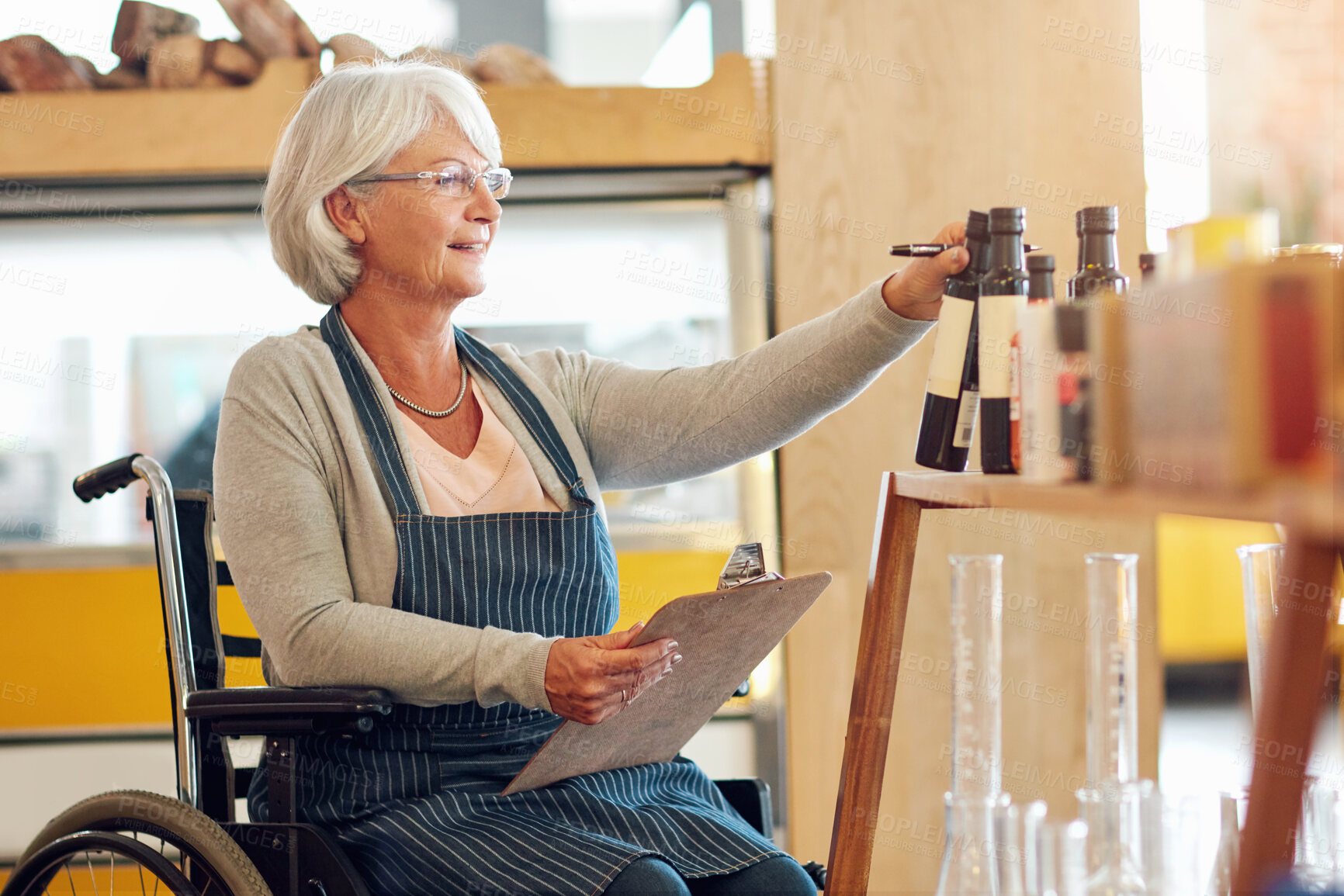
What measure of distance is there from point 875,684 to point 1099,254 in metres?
0.46

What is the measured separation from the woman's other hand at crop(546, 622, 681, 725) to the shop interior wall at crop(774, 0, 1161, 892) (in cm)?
126

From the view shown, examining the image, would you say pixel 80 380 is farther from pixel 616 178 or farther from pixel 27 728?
pixel 616 178

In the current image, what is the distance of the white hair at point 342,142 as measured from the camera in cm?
148

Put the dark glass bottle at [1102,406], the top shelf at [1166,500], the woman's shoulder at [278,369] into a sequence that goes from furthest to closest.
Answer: the woman's shoulder at [278,369]
the dark glass bottle at [1102,406]
the top shelf at [1166,500]

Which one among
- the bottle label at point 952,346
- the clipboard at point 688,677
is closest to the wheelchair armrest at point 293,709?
the clipboard at point 688,677

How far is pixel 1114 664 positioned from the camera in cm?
85

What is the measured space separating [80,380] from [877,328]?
1976 millimetres

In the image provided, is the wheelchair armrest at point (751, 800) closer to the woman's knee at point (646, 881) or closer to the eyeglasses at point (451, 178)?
the woman's knee at point (646, 881)

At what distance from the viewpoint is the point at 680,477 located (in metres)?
1.65

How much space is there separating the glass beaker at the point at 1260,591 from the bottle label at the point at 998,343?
265mm

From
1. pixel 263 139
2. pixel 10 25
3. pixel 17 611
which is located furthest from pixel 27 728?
pixel 10 25

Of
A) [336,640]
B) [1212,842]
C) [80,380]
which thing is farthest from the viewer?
[80,380]

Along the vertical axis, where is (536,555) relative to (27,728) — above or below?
above

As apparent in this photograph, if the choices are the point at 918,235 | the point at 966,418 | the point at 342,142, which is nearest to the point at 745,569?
the point at 966,418
